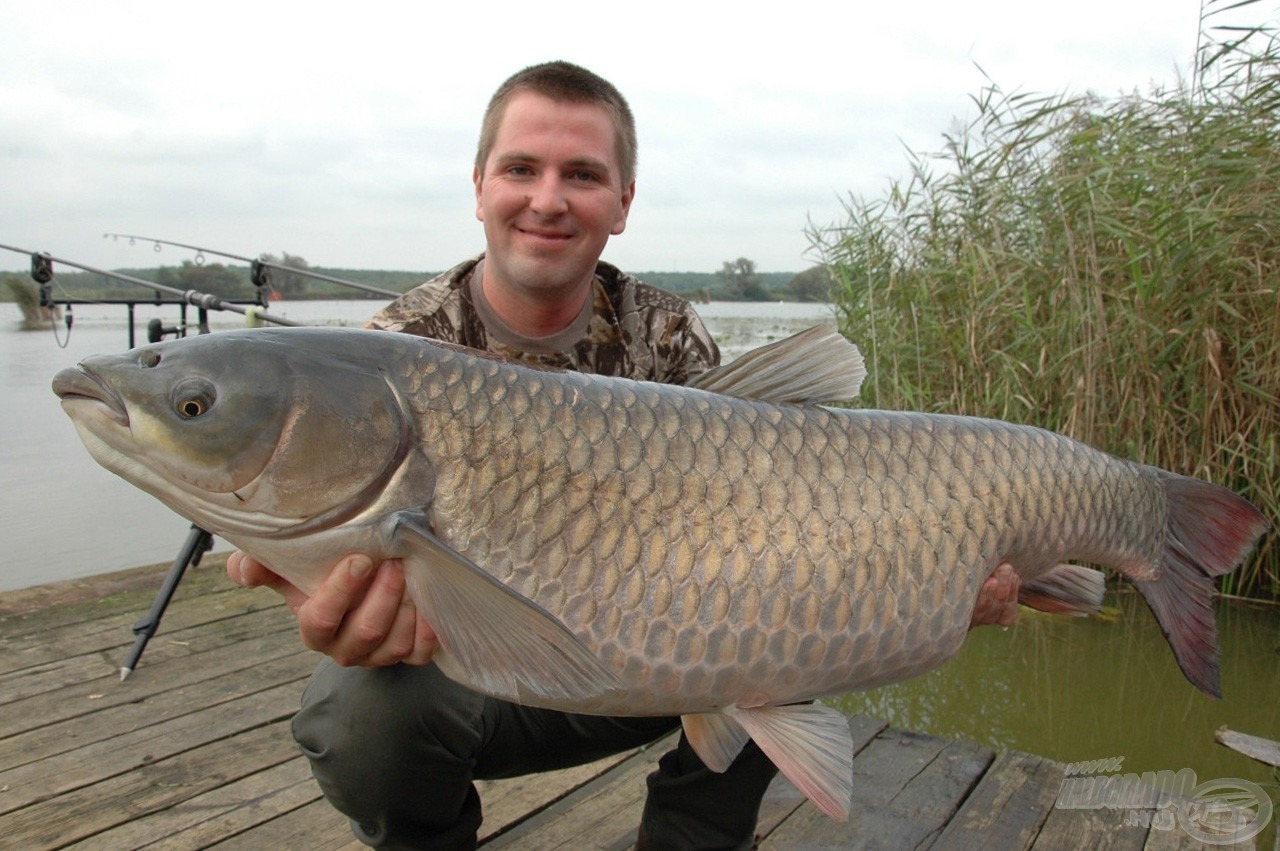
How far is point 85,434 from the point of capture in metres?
1.30

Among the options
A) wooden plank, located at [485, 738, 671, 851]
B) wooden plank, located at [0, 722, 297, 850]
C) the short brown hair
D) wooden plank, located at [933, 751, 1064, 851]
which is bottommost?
wooden plank, located at [0, 722, 297, 850]

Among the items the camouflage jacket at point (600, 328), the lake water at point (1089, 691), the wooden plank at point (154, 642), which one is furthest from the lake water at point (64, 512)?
the camouflage jacket at point (600, 328)

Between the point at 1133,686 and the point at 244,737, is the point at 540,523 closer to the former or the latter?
the point at 244,737

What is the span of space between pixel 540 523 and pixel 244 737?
5.49ft

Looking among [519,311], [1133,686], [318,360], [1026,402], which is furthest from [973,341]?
[318,360]

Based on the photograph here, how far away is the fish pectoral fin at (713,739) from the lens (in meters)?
1.61

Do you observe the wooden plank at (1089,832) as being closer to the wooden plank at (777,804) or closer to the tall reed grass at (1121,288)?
the wooden plank at (777,804)

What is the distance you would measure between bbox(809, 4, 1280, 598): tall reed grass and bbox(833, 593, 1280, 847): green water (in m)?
0.45

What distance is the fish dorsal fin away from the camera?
1.64 m

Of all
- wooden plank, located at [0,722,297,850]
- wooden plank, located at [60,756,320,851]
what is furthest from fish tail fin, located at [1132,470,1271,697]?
wooden plank, located at [0,722,297,850]

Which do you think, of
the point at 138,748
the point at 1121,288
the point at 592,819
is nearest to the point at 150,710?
the point at 138,748

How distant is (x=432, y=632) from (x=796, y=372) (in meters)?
0.71

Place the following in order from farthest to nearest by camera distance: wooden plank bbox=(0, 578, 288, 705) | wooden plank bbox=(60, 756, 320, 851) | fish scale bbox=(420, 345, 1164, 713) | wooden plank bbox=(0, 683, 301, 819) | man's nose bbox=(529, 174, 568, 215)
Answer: wooden plank bbox=(0, 578, 288, 705) < wooden plank bbox=(0, 683, 301, 819) < man's nose bbox=(529, 174, 568, 215) < wooden plank bbox=(60, 756, 320, 851) < fish scale bbox=(420, 345, 1164, 713)

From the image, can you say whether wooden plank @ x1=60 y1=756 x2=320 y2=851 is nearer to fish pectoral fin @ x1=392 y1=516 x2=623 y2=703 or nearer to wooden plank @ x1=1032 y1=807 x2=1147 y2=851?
fish pectoral fin @ x1=392 y1=516 x2=623 y2=703
